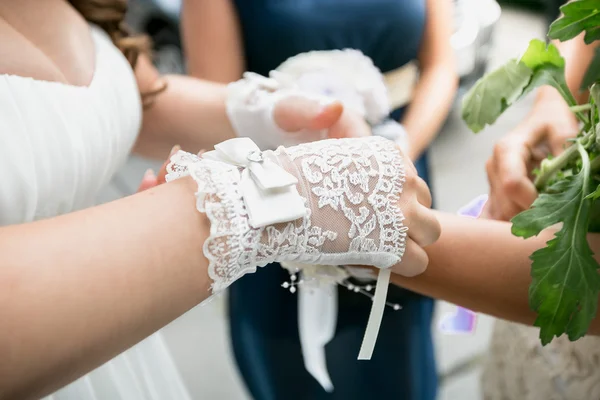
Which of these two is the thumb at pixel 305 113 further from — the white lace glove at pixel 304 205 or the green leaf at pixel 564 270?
the green leaf at pixel 564 270

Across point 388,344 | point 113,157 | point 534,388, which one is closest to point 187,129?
point 113,157

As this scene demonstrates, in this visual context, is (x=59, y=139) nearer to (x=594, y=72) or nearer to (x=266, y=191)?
(x=266, y=191)

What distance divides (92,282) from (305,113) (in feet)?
1.30

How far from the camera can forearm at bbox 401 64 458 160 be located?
1156 millimetres

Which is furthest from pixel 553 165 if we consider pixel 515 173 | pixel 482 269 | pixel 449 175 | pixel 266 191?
pixel 449 175

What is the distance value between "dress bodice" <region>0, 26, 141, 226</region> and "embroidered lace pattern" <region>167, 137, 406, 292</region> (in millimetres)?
165

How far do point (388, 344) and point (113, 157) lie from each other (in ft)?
2.25

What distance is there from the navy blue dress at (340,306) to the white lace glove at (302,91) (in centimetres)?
28

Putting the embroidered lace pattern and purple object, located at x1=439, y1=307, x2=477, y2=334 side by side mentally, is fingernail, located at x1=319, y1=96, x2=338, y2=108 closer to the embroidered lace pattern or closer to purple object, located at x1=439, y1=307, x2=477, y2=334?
the embroidered lace pattern

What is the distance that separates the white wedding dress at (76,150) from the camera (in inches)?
21.3

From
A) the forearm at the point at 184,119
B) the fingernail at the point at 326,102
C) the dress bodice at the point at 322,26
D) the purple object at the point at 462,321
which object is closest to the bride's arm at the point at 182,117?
the forearm at the point at 184,119

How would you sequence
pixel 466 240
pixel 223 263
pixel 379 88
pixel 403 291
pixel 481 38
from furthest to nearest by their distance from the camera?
pixel 481 38 < pixel 403 291 < pixel 379 88 < pixel 466 240 < pixel 223 263

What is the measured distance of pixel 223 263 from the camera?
0.45 m

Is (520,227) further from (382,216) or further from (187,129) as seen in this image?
(187,129)
